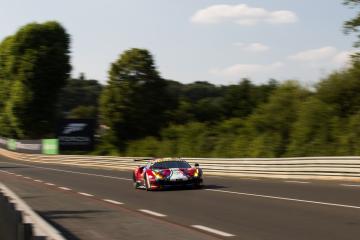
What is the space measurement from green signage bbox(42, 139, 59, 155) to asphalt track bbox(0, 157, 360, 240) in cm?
4498

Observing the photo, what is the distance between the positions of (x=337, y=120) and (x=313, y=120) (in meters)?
1.38

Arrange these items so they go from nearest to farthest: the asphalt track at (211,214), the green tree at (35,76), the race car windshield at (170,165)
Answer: the asphalt track at (211,214) < the race car windshield at (170,165) < the green tree at (35,76)

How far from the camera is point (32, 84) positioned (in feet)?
235

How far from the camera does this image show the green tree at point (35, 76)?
235 ft

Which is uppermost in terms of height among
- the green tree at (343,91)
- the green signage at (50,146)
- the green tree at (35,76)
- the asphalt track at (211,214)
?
the green tree at (35,76)

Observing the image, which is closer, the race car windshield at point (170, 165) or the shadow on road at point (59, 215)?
the shadow on road at point (59, 215)

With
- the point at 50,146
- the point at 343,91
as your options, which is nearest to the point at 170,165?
the point at 343,91

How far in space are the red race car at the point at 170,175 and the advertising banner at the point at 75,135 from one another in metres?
43.5

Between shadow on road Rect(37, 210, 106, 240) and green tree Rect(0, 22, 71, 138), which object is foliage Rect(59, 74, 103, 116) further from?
shadow on road Rect(37, 210, 106, 240)

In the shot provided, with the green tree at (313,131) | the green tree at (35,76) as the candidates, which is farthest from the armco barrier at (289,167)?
the green tree at (35,76)

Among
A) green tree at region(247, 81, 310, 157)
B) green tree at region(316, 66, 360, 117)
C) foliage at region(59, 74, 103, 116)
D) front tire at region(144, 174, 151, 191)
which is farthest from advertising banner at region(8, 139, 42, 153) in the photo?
foliage at region(59, 74, 103, 116)

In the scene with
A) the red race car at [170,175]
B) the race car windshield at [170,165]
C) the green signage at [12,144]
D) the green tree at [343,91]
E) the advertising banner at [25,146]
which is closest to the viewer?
the red race car at [170,175]

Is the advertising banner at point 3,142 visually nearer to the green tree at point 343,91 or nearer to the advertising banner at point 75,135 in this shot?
the advertising banner at point 75,135

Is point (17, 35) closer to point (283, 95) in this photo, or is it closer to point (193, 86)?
point (283, 95)
